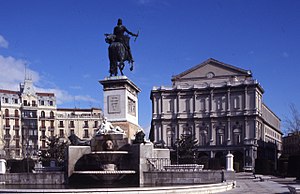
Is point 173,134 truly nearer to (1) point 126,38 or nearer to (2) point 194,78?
(2) point 194,78

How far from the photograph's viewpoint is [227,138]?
4087 inches

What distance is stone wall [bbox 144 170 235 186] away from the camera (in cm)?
2159

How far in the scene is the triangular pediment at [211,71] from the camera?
111 meters

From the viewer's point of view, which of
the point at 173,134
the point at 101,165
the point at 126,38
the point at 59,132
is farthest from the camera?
the point at 173,134

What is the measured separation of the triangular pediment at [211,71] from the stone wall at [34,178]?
9245 cm

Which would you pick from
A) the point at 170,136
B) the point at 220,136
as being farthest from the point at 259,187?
the point at 170,136

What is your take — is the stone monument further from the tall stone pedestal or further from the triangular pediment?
Result: the triangular pediment

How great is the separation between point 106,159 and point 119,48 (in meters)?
7.05

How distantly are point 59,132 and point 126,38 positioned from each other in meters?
78.3

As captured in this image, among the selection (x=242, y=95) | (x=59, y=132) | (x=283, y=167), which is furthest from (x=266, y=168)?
(x=59, y=132)

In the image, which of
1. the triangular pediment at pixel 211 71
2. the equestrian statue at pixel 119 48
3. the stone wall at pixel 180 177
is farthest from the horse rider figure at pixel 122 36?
the triangular pediment at pixel 211 71

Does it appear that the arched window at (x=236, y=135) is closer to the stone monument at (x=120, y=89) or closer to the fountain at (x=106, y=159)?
the stone monument at (x=120, y=89)

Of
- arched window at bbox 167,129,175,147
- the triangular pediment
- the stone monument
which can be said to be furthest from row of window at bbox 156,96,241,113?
the stone monument

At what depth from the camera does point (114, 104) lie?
23.9 metres
